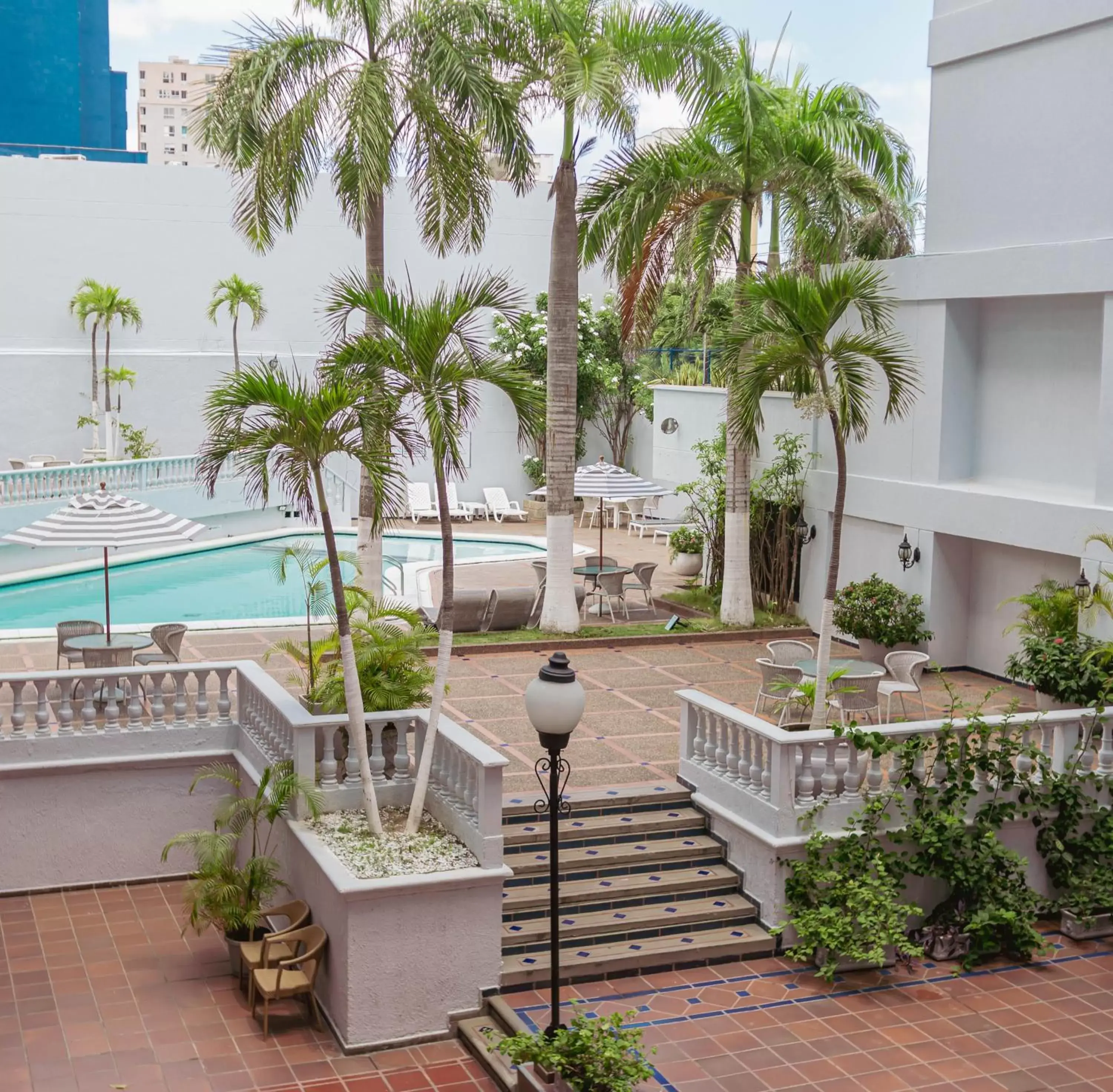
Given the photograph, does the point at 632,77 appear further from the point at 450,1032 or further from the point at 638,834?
the point at 450,1032

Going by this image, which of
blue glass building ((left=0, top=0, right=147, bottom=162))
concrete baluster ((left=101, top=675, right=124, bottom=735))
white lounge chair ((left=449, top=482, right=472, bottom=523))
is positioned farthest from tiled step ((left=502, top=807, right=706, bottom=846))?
blue glass building ((left=0, top=0, right=147, bottom=162))

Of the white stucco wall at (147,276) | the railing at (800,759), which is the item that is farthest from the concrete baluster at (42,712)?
the white stucco wall at (147,276)

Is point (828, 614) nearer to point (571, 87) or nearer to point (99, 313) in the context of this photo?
point (571, 87)

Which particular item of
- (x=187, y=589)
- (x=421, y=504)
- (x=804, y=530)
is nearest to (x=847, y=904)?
(x=804, y=530)

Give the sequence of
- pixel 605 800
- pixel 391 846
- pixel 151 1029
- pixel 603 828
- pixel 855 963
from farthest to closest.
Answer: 1. pixel 605 800
2. pixel 603 828
3. pixel 855 963
4. pixel 391 846
5. pixel 151 1029

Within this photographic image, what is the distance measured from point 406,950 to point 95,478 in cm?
2007

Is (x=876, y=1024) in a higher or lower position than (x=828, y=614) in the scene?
lower

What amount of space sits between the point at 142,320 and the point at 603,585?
17663 millimetres

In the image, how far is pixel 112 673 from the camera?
494 inches

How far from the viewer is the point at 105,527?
14.8 meters

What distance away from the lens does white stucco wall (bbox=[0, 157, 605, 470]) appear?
32.6 m

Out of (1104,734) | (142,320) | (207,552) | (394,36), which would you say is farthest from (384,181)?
(142,320)

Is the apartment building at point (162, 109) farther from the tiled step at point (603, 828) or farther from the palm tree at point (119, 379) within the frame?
the tiled step at point (603, 828)

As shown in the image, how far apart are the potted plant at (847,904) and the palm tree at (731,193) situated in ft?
25.1
